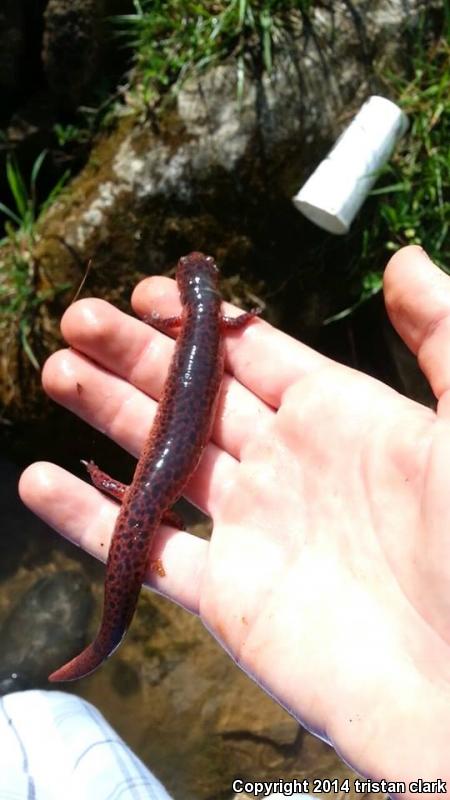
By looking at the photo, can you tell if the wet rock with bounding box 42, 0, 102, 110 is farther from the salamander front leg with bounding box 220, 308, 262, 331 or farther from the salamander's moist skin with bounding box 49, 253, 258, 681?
the salamander front leg with bounding box 220, 308, 262, 331

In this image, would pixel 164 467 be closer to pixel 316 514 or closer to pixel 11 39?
pixel 316 514

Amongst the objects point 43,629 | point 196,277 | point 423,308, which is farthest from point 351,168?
point 43,629

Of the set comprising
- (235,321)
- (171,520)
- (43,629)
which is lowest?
(43,629)

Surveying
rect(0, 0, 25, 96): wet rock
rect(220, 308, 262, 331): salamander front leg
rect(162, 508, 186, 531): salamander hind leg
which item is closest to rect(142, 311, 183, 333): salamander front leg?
rect(220, 308, 262, 331): salamander front leg

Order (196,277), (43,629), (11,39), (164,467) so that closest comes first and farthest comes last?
(164,467)
(196,277)
(11,39)
(43,629)

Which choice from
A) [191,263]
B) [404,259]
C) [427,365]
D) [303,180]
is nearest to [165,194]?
[191,263]
